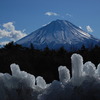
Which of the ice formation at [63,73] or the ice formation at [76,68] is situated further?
the ice formation at [63,73]

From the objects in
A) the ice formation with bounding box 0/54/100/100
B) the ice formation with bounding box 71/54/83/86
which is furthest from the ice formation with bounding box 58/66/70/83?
the ice formation with bounding box 71/54/83/86

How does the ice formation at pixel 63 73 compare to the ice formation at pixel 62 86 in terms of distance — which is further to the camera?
the ice formation at pixel 63 73

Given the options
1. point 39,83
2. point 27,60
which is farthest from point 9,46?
point 39,83

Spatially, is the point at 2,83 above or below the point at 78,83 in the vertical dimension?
above

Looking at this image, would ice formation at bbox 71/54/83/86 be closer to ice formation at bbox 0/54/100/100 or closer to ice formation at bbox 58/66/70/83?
ice formation at bbox 0/54/100/100

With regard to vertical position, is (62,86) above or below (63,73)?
below

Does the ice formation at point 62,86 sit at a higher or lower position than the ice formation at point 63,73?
lower

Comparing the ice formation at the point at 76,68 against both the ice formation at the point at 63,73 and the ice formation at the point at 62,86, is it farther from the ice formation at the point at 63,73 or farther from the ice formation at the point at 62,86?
the ice formation at the point at 63,73

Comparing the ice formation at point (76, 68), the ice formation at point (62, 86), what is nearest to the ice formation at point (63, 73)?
the ice formation at point (62, 86)

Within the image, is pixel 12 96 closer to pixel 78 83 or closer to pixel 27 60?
pixel 78 83
